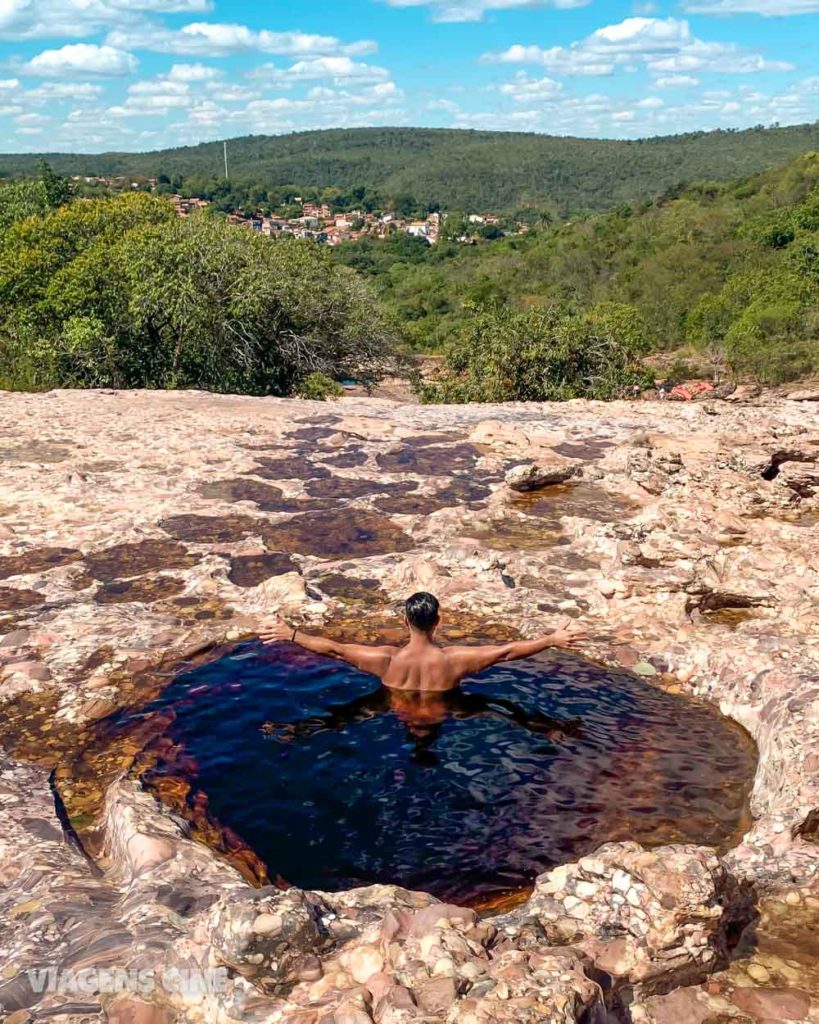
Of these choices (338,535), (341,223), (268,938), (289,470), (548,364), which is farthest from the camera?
(341,223)

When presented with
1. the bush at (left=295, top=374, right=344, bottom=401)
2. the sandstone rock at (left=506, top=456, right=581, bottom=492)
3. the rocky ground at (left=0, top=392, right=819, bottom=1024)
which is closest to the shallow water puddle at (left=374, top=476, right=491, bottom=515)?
the rocky ground at (left=0, top=392, right=819, bottom=1024)

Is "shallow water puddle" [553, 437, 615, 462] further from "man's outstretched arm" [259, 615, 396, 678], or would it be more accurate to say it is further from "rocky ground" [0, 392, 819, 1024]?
"man's outstretched arm" [259, 615, 396, 678]

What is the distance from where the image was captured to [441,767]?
6.06m

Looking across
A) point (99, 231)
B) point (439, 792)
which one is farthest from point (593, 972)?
point (99, 231)

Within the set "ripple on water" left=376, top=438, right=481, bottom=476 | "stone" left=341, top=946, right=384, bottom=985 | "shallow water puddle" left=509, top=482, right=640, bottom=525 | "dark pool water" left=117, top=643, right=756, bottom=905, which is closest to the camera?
"stone" left=341, top=946, right=384, bottom=985

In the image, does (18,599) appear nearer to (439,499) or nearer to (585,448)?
(439,499)

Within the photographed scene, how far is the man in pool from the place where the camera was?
A: 6.69m

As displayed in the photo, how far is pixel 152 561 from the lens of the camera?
9.30m

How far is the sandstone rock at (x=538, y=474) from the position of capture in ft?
38.3

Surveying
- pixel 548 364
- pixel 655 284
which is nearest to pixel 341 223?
pixel 655 284

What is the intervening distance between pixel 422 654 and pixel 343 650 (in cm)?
63

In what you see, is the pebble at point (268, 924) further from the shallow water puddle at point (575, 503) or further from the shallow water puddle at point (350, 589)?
the shallow water puddle at point (575, 503)

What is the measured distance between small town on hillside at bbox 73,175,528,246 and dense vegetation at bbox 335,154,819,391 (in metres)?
28.9

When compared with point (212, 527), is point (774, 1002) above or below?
above
